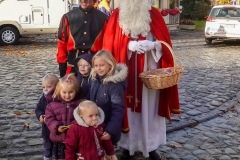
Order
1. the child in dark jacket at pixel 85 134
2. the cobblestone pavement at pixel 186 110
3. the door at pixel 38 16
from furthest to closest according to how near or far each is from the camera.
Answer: the door at pixel 38 16 < the cobblestone pavement at pixel 186 110 < the child in dark jacket at pixel 85 134

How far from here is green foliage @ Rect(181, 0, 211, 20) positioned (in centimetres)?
3381

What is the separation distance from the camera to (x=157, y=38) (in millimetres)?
4348

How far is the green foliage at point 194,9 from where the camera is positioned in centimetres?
3381

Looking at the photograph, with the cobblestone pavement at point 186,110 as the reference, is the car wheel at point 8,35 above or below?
above

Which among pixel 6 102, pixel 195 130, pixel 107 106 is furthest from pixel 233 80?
pixel 107 106

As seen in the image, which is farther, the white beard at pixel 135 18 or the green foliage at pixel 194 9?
the green foliage at pixel 194 9

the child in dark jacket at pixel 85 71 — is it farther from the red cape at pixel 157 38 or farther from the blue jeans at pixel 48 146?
the blue jeans at pixel 48 146

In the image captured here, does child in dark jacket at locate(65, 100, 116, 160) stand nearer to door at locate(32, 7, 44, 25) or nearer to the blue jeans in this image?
the blue jeans

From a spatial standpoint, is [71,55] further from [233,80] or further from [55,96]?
[233,80]

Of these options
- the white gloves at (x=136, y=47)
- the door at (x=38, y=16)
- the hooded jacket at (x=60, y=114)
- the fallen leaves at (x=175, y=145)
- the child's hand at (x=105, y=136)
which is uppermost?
the door at (x=38, y=16)

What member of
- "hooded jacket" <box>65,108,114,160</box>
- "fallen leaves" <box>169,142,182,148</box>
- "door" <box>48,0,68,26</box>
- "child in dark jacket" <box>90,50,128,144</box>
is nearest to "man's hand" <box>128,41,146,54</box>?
"child in dark jacket" <box>90,50,128,144</box>

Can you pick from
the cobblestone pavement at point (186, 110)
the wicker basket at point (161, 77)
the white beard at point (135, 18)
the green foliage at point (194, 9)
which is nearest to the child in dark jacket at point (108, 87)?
the wicker basket at point (161, 77)

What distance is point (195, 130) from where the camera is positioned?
19.1ft

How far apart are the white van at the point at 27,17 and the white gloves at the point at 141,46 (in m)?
12.5
